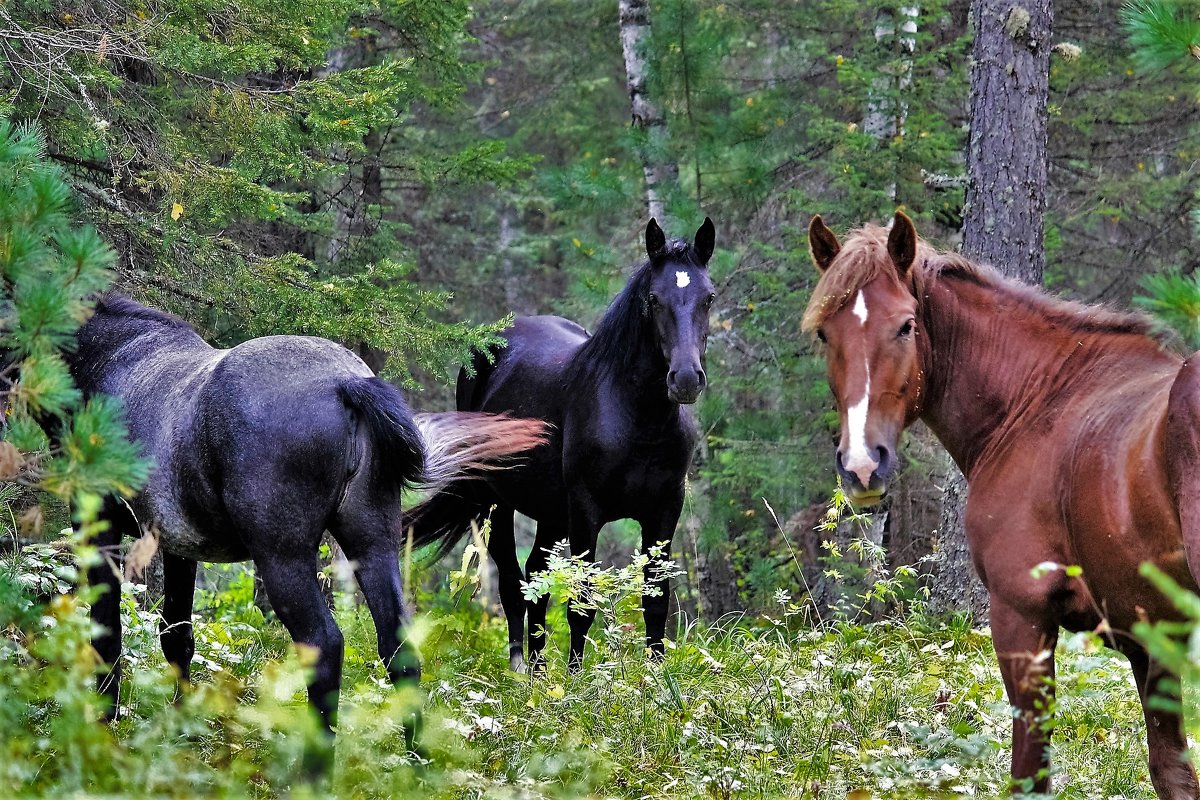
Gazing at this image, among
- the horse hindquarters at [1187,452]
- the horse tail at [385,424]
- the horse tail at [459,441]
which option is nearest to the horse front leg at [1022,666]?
the horse hindquarters at [1187,452]

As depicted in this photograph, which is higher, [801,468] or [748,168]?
[748,168]

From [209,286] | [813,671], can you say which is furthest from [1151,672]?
[209,286]

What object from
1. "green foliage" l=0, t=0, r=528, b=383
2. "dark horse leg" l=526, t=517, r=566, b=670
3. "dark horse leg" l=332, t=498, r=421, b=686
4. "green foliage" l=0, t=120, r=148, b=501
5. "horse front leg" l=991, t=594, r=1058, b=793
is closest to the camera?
"green foliage" l=0, t=120, r=148, b=501

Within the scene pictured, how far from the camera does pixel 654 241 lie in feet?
22.6

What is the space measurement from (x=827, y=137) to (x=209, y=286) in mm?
5633

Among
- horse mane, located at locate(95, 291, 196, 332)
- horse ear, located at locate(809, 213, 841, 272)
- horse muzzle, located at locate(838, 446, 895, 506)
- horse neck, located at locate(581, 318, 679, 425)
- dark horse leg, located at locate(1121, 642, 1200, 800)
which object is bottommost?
dark horse leg, located at locate(1121, 642, 1200, 800)

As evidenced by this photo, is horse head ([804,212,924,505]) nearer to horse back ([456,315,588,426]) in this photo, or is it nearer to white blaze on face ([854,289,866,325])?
white blaze on face ([854,289,866,325])

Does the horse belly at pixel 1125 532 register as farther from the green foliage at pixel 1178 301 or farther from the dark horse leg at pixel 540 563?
the dark horse leg at pixel 540 563

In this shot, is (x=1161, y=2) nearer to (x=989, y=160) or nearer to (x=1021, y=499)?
(x=1021, y=499)

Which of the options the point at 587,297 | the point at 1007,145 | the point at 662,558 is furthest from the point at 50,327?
the point at 587,297

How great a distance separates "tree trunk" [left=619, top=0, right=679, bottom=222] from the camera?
35.7 feet

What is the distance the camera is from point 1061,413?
14.0 ft

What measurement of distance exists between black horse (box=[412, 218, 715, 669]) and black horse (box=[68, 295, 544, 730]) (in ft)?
5.85

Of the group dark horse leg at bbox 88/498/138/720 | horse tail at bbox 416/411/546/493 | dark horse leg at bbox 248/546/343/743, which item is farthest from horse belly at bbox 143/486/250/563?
horse tail at bbox 416/411/546/493
